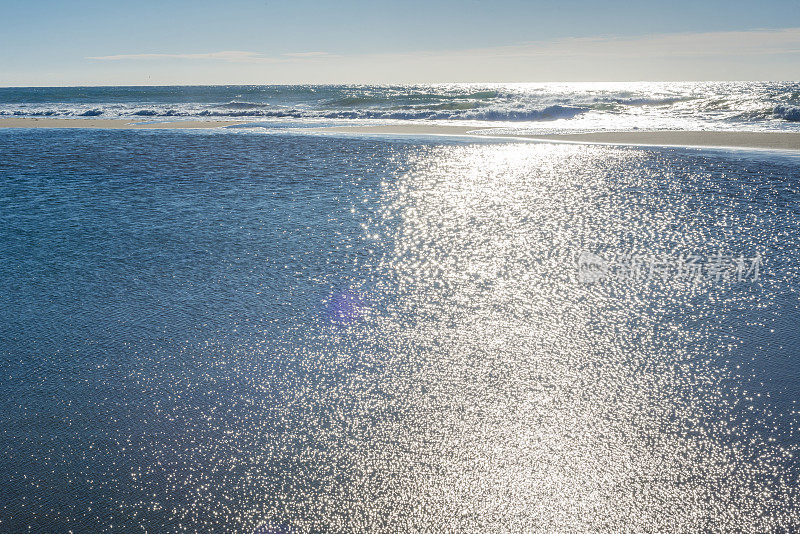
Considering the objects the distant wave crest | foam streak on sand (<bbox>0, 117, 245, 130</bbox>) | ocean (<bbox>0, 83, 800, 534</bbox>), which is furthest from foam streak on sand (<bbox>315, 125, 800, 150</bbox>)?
ocean (<bbox>0, 83, 800, 534</bbox>)

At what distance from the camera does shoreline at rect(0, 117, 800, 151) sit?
2062 cm

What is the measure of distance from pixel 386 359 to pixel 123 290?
11.9ft

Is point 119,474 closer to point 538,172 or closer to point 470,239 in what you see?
point 470,239

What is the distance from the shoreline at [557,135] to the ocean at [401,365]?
10.5 m

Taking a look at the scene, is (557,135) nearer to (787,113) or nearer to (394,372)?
(787,113)

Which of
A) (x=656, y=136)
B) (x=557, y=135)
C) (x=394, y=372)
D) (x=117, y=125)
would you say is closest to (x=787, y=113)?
(x=656, y=136)

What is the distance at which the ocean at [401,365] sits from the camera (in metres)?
3.43

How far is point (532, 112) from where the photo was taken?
33625 millimetres

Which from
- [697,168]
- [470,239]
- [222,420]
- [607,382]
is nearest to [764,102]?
[697,168]

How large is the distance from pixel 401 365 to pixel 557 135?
71.6ft

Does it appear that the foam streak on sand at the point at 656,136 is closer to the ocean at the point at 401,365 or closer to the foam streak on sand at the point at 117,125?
the foam streak on sand at the point at 117,125

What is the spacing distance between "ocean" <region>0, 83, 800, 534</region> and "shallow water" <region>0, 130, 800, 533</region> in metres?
0.02

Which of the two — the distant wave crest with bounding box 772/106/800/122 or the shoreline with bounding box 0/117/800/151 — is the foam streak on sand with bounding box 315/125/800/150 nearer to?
the shoreline with bounding box 0/117/800/151

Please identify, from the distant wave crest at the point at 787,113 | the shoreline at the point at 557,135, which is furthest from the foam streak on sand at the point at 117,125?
the distant wave crest at the point at 787,113
